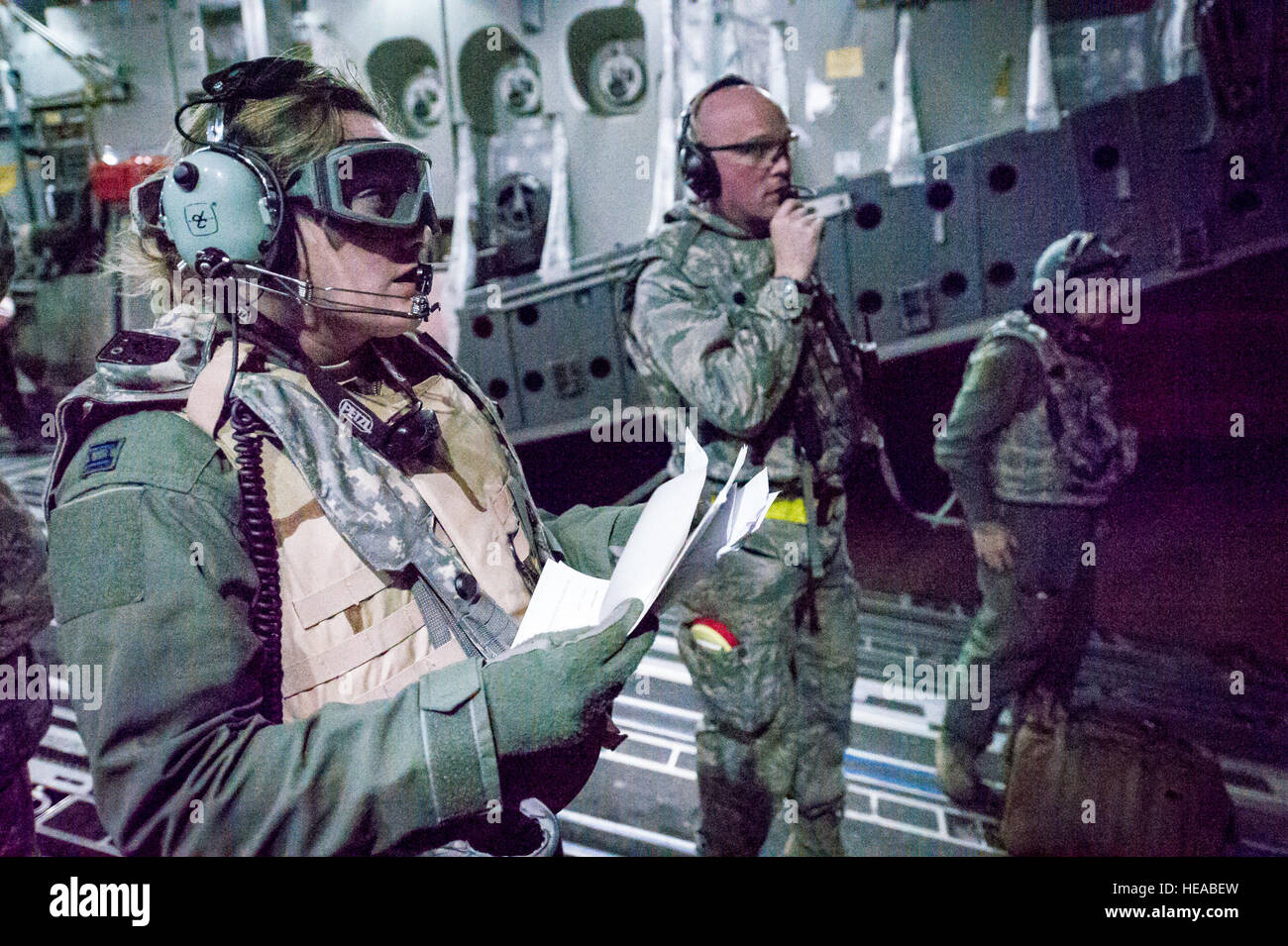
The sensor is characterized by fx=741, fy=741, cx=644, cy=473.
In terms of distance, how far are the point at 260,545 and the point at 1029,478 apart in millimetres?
2654

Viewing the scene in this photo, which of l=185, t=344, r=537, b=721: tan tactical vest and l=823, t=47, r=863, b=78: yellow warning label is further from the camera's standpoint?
l=823, t=47, r=863, b=78: yellow warning label

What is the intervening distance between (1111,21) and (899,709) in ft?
10.5

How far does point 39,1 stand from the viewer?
3.44m

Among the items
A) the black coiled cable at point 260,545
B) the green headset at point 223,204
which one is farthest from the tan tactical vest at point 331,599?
the green headset at point 223,204

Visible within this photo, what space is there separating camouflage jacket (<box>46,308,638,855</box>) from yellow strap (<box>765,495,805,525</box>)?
1.44 metres

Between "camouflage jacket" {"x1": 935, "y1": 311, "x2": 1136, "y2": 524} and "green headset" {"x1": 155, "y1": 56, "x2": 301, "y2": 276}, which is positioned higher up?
"green headset" {"x1": 155, "y1": 56, "x2": 301, "y2": 276}

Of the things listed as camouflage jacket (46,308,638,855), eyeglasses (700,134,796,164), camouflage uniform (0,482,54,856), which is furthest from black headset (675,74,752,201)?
camouflage uniform (0,482,54,856)

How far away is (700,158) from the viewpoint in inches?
88.6

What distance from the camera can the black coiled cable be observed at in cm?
98

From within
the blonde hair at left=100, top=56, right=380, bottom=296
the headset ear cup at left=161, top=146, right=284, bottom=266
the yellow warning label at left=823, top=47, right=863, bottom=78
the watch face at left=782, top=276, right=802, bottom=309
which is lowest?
the watch face at left=782, top=276, right=802, bottom=309

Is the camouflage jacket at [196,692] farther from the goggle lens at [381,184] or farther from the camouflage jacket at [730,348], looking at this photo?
the camouflage jacket at [730,348]

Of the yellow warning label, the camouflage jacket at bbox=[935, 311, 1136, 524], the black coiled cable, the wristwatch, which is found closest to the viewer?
the black coiled cable

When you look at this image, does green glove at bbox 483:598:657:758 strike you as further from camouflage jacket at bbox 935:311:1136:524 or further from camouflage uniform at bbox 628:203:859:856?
camouflage jacket at bbox 935:311:1136:524
